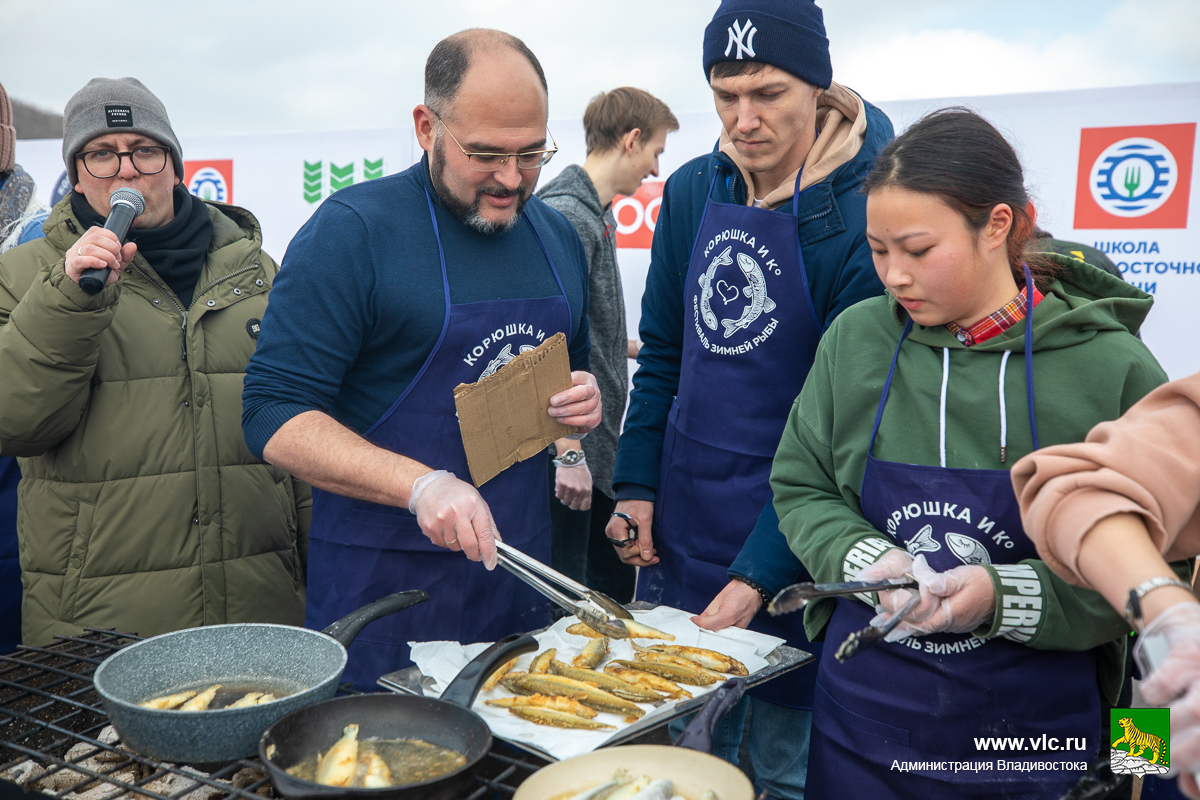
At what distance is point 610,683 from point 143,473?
1450 millimetres

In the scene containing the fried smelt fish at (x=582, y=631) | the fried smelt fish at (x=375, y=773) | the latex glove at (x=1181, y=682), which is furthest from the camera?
the fried smelt fish at (x=582, y=631)

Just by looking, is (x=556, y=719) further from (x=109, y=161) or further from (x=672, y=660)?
(x=109, y=161)

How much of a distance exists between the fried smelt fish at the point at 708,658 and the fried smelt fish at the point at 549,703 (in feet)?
1.05

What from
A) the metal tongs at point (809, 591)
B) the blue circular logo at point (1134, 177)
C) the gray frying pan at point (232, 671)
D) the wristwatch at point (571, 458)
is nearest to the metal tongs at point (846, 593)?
the metal tongs at point (809, 591)

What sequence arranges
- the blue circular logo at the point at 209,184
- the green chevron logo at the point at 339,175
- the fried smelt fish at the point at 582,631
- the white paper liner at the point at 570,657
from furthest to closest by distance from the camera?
the blue circular logo at the point at 209,184
the green chevron logo at the point at 339,175
the fried smelt fish at the point at 582,631
the white paper liner at the point at 570,657

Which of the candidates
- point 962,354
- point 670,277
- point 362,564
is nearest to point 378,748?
point 362,564

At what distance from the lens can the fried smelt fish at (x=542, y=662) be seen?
5.62ft

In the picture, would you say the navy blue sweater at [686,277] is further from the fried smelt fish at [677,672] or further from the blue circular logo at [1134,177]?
the blue circular logo at [1134,177]

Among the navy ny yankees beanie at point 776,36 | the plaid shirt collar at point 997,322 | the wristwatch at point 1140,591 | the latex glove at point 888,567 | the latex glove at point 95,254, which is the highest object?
the navy ny yankees beanie at point 776,36

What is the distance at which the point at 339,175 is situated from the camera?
19.0 ft

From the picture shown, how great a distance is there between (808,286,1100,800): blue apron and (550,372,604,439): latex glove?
0.72 meters

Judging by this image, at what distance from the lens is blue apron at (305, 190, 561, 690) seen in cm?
204

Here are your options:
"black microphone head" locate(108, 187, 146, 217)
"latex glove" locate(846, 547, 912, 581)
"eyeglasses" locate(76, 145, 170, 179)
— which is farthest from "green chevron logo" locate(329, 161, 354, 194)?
"latex glove" locate(846, 547, 912, 581)

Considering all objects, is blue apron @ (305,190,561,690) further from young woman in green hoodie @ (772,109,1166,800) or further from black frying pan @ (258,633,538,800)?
young woman in green hoodie @ (772,109,1166,800)
